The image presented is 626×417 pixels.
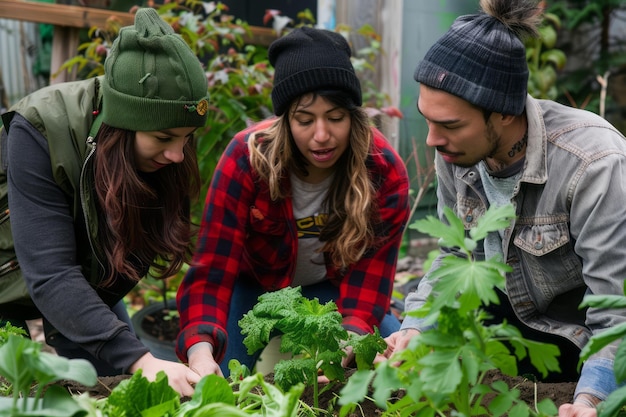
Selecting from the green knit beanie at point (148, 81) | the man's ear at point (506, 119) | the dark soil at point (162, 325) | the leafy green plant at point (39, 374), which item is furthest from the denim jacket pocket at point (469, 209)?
the dark soil at point (162, 325)

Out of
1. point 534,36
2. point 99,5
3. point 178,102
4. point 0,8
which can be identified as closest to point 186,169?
point 178,102

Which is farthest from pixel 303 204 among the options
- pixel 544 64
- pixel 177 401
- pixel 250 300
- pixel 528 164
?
pixel 544 64

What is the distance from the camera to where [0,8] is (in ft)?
10.4

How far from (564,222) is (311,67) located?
80cm

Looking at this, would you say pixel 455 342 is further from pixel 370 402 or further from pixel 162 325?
pixel 162 325

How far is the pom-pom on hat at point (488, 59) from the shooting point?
5.66 ft

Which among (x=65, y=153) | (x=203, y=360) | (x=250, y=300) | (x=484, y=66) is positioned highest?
(x=484, y=66)

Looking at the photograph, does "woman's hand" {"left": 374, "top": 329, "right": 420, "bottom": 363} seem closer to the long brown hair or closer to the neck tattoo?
the neck tattoo

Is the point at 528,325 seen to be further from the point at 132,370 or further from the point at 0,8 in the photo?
the point at 0,8

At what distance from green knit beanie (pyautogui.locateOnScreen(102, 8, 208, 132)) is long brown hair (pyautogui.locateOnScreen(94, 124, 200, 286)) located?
84 millimetres

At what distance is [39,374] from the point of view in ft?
3.34

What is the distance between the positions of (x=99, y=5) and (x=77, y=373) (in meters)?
4.70

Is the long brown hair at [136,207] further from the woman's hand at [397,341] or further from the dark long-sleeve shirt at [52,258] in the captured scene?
the woman's hand at [397,341]

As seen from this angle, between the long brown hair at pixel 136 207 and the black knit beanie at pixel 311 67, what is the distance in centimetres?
32
